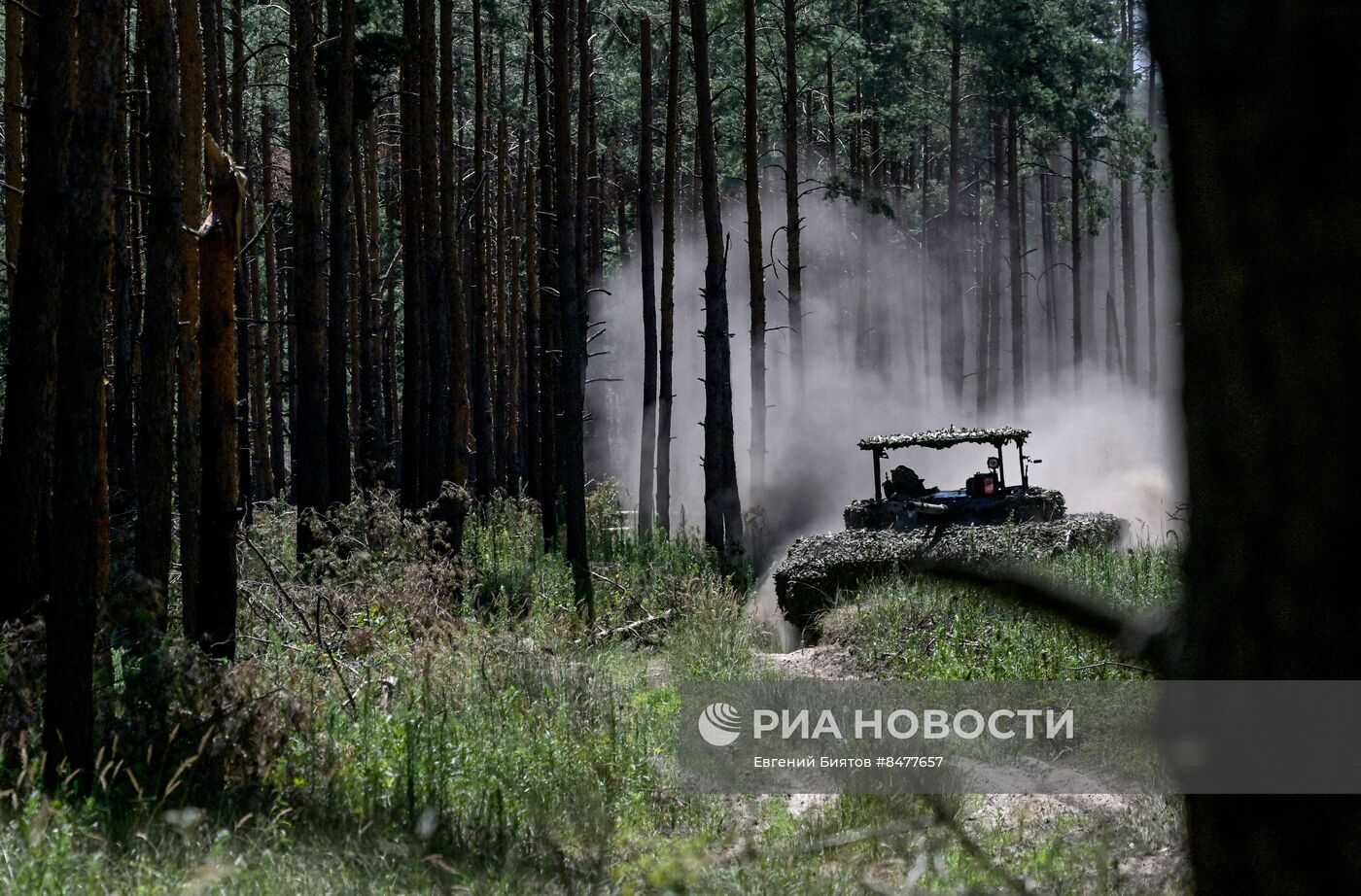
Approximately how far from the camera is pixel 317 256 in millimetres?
16766

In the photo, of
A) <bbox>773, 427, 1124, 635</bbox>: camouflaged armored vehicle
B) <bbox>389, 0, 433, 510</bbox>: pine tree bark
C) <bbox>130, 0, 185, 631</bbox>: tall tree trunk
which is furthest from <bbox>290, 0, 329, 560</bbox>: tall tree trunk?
<bbox>773, 427, 1124, 635</bbox>: camouflaged armored vehicle

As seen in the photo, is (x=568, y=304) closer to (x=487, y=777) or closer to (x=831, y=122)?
(x=487, y=777)

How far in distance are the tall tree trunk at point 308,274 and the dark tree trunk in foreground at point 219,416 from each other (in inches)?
244

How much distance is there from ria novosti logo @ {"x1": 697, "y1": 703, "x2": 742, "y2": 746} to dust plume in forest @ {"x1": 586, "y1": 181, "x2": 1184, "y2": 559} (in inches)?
481

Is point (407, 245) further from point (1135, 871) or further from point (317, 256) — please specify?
point (1135, 871)

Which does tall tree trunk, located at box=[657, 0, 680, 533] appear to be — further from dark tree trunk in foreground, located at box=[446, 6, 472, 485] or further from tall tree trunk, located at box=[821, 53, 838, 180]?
tall tree trunk, located at box=[821, 53, 838, 180]

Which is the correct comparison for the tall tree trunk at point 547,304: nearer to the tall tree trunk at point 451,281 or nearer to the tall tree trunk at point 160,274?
the tall tree trunk at point 451,281

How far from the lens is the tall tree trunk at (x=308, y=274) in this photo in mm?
16297

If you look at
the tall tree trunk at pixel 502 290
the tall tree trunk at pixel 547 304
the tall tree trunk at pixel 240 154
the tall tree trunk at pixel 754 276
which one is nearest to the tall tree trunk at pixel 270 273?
the tall tree trunk at pixel 240 154

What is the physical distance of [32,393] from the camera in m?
9.47

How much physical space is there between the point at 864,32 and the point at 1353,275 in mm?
36633

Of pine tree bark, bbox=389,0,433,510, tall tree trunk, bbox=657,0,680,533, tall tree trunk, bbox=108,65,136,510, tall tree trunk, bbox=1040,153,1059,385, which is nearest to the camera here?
tall tree trunk, bbox=108,65,136,510

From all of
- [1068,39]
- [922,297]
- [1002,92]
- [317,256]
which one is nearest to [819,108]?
[1002,92]

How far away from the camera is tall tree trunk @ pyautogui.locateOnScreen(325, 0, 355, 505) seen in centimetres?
1677
